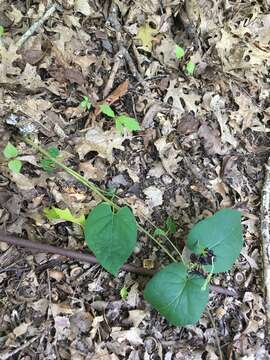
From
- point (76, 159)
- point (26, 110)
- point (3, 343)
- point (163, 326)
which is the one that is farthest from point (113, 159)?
point (3, 343)

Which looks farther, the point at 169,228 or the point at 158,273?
the point at 169,228

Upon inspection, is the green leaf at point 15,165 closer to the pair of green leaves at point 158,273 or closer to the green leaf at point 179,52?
the pair of green leaves at point 158,273

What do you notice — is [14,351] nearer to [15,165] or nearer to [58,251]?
[58,251]

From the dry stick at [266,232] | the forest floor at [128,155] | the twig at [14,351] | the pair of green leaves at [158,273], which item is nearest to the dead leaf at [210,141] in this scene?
the forest floor at [128,155]

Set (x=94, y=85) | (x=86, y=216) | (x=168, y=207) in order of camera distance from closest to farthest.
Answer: (x=86, y=216)
(x=168, y=207)
(x=94, y=85)

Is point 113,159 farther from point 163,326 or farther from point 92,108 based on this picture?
point 163,326

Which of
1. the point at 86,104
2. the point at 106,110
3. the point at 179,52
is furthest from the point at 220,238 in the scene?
the point at 179,52
